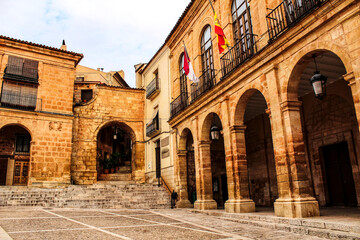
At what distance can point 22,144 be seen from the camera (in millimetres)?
18422

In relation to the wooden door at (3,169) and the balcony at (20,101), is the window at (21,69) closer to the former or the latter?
the balcony at (20,101)

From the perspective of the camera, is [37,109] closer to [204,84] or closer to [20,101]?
[20,101]

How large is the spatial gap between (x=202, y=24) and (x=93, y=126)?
9.81 metres

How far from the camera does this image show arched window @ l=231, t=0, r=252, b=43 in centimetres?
958

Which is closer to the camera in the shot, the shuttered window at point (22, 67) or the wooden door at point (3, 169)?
the shuttered window at point (22, 67)

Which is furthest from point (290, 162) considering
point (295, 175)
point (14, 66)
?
point (14, 66)

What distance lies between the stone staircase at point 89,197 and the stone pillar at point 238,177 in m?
5.29

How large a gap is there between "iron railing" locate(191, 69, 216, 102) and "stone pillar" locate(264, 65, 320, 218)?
3830 millimetres

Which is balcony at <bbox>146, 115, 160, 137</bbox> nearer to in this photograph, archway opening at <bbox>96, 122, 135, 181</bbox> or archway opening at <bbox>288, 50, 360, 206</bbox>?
archway opening at <bbox>96, 122, 135, 181</bbox>

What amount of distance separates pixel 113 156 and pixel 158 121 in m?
5.95

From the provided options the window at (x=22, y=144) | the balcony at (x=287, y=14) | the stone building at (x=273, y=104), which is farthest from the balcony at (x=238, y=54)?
the window at (x=22, y=144)

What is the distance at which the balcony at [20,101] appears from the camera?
51.2 ft

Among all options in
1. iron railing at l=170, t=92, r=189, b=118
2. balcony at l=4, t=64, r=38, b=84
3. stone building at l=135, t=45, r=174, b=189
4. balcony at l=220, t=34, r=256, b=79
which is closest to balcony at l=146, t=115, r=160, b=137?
stone building at l=135, t=45, r=174, b=189

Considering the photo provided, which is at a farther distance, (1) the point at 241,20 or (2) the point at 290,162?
(1) the point at 241,20
